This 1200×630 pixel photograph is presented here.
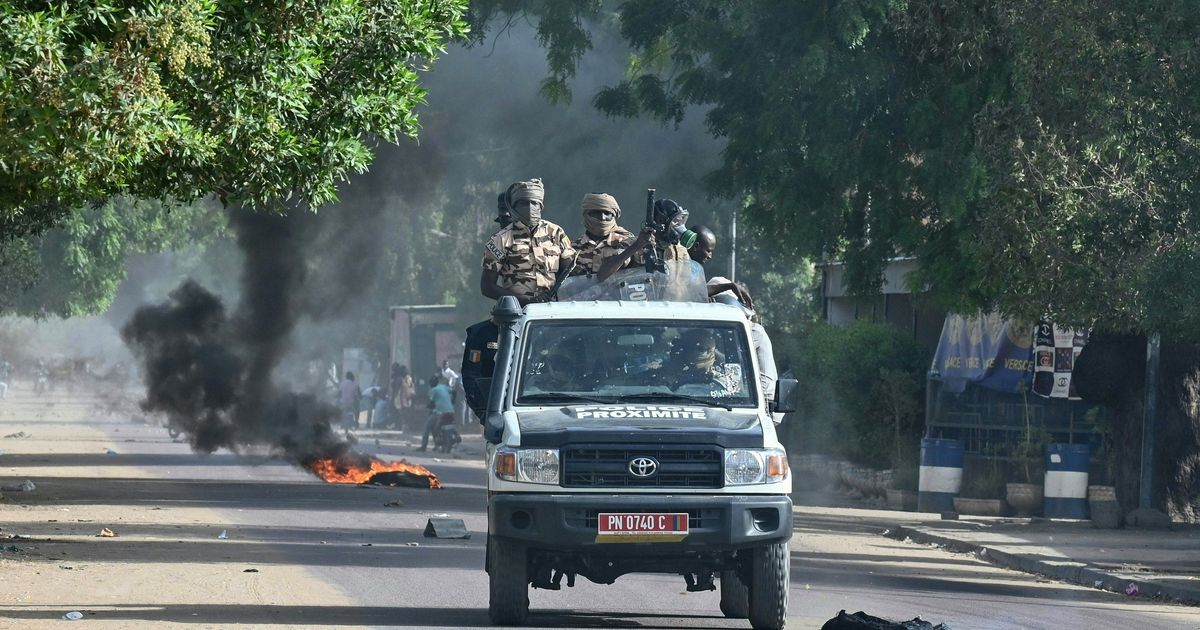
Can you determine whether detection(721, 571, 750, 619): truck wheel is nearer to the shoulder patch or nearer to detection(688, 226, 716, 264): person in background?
detection(688, 226, 716, 264): person in background

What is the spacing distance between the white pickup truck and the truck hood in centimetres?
1

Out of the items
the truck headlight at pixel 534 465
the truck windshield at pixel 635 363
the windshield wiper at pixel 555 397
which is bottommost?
the truck headlight at pixel 534 465

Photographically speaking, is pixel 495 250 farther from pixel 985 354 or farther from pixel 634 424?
pixel 985 354

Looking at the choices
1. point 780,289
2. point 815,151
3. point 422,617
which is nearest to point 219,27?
point 422,617

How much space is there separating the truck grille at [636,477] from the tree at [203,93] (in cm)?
257

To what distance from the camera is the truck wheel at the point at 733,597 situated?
10.6 meters

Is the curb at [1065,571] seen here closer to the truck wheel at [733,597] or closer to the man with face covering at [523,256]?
the truck wheel at [733,597]

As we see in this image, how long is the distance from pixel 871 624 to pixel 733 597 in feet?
6.03

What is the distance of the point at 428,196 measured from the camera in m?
35.6

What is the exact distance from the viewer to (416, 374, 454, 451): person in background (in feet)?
119

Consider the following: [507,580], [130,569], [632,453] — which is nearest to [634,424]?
[632,453]

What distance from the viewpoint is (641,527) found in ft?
29.6

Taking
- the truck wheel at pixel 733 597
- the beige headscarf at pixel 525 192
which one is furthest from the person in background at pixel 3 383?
the truck wheel at pixel 733 597

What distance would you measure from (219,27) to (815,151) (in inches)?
471
